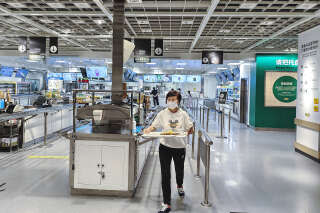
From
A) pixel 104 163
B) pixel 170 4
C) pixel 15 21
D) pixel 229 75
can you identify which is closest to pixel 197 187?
pixel 104 163

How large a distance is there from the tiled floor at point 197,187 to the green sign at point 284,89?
4.96 metres

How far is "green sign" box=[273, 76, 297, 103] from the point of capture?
11.5m

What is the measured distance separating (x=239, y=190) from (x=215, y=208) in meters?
0.90

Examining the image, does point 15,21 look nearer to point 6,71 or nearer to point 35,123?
point 35,123

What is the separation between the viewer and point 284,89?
37.8 feet

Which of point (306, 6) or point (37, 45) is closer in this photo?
point (306, 6)

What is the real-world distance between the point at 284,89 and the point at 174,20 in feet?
22.6

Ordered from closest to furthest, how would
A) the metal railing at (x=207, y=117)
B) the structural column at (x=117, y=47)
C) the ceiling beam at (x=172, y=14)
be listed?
1. the structural column at (x=117, y=47)
2. the ceiling beam at (x=172, y=14)
3. the metal railing at (x=207, y=117)

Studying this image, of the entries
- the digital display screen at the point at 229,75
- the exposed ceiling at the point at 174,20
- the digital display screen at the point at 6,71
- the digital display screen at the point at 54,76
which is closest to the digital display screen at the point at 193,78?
the digital display screen at the point at 229,75

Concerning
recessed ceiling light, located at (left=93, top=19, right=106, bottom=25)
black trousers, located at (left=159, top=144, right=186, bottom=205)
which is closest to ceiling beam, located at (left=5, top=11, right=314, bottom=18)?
recessed ceiling light, located at (left=93, top=19, right=106, bottom=25)

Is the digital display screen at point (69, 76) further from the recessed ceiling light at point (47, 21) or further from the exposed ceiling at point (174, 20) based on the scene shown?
the recessed ceiling light at point (47, 21)

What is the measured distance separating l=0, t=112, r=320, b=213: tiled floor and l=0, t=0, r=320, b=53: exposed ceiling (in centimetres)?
341

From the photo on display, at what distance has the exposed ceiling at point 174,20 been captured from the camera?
5734mm

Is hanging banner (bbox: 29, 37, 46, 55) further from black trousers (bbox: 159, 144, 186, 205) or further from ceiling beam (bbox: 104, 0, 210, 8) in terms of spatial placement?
black trousers (bbox: 159, 144, 186, 205)
